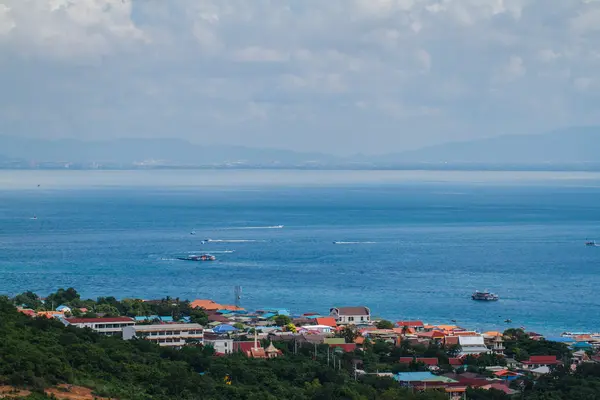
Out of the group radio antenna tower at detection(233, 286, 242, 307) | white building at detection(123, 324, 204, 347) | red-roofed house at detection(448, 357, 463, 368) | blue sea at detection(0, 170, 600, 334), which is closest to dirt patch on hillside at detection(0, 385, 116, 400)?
white building at detection(123, 324, 204, 347)

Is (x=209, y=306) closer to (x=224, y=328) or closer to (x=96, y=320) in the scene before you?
(x=224, y=328)

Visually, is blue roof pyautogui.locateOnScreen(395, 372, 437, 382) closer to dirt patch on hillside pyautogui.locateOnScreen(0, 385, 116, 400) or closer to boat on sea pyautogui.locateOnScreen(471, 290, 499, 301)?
dirt patch on hillside pyautogui.locateOnScreen(0, 385, 116, 400)

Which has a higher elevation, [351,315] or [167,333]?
[167,333]

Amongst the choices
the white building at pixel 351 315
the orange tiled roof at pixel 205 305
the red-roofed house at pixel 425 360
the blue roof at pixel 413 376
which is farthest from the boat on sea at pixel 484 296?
the blue roof at pixel 413 376

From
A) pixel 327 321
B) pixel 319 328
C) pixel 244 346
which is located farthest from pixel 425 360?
pixel 327 321

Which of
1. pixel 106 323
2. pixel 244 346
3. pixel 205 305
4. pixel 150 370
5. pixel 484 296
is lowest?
pixel 484 296

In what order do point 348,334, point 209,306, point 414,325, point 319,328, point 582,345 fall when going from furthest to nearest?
point 209,306
point 414,325
point 319,328
point 582,345
point 348,334
